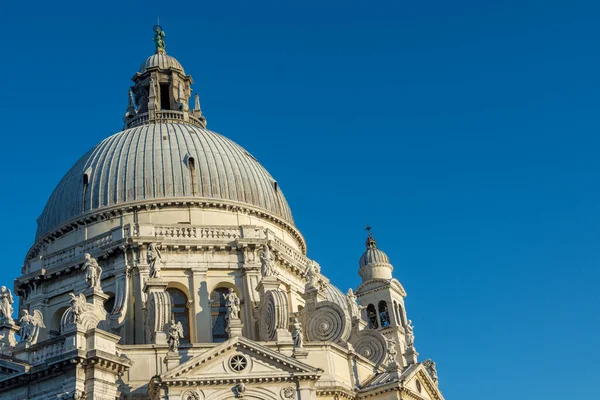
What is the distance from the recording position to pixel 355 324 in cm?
5181

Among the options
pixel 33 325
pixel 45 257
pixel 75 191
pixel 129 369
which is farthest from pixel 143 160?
pixel 129 369

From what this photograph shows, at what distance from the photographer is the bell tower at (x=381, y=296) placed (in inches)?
2746

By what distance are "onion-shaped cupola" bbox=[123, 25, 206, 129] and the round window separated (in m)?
23.7

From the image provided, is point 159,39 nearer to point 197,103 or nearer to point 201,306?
point 197,103

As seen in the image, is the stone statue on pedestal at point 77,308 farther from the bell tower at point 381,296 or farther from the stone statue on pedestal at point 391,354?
the bell tower at point 381,296

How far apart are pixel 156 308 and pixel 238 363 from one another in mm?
6893

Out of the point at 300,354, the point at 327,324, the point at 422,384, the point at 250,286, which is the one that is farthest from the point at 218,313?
the point at 422,384

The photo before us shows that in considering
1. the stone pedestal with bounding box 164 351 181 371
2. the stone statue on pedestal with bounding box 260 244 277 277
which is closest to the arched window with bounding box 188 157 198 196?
the stone statue on pedestal with bounding box 260 244 277 277

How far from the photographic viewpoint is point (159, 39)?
64.3 metres

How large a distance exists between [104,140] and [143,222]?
976 cm

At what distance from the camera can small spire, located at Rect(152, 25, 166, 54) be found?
63469 mm

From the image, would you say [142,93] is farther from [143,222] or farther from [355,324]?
[355,324]

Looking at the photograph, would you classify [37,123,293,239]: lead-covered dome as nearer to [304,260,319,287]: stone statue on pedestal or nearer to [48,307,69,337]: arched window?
[304,260,319,287]: stone statue on pedestal

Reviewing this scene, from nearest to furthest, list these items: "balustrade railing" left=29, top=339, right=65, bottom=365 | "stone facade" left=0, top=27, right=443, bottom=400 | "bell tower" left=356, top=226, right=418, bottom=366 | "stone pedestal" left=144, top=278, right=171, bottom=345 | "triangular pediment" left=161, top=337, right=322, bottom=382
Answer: "triangular pediment" left=161, top=337, right=322, bottom=382 → "stone facade" left=0, top=27, right=443, bottom=400 → "balustrade railing" left=29, top=339, right=65, bottom=365 → "stone pedestal" left=144, top=278, right=171, bottom=345 → "bell tower" left=356, top=226, right=418, bottom=366
